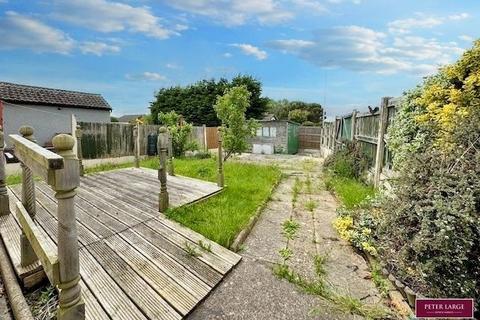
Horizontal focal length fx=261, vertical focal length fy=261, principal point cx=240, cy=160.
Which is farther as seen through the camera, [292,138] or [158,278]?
[292,138]

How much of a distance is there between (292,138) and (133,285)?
18.2 metres

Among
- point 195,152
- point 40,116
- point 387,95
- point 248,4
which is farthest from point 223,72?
point 387,95

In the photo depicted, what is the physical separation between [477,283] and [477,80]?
8.45 ft

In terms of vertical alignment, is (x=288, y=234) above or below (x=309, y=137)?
below

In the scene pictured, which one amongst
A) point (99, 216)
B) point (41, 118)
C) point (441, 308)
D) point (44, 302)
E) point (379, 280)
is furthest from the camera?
point (41, 118)

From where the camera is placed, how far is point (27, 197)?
3184 mm

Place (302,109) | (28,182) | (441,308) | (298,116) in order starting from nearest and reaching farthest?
1. (441,308)
2. (28,182)
3. (298,116)
4. (302,109)

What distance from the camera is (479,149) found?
2.83 meters

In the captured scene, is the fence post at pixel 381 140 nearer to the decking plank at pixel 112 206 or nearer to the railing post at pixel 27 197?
the decking plank at pixel 112 206

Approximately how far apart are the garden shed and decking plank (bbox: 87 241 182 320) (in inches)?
636

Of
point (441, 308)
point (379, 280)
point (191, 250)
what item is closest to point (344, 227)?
point (379, 280)

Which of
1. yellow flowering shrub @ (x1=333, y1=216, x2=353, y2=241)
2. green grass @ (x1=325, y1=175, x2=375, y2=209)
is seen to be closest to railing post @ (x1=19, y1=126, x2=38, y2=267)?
yellow flowering shrub @ (x1=333, y1=216, x2=353, y2=241)

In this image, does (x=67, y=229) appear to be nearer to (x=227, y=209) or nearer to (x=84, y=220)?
(x=84, y=220)

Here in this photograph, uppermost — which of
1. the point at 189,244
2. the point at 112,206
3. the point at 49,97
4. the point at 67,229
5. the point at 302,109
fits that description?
the point at 302,109
